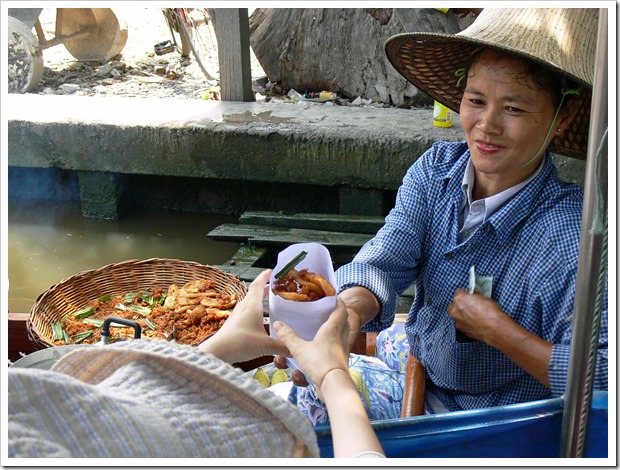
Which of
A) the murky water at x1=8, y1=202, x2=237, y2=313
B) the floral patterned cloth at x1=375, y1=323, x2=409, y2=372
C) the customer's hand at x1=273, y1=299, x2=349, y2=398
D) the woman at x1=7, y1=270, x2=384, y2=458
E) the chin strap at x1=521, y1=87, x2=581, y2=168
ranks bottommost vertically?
the murky water at x1=8, y1=202, x2=237, y2=313

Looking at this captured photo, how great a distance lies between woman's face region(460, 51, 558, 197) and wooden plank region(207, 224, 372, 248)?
243 cm

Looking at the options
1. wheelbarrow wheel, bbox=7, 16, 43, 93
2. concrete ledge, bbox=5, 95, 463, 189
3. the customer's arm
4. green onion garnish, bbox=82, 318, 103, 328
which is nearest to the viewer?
the customer's arm

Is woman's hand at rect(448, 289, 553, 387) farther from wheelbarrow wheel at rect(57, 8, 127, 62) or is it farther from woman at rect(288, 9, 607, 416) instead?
wheelbarrow wheel at rect(57, 8, 127, 62)

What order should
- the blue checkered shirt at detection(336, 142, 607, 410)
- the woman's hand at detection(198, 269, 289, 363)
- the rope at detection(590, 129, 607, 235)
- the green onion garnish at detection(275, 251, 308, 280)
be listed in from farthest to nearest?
1. the blue checkered shirt at detection(336, 142, 607, 410)
2. the green onion garnish at detection(275, 251, 308, 280)
3. the woman's hand at detection(198, 269, 289, 363)
4. the rope at detection(590, 129, 607, 235)

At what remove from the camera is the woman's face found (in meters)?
1.87

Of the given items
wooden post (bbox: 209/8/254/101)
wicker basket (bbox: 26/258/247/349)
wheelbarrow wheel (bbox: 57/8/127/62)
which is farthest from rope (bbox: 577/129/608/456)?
wheelbarrow wheel (bbox: 57/8/127/62)

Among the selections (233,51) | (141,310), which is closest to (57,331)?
(141,310)

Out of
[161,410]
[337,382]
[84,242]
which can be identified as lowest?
[84,242]

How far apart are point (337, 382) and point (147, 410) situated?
42 cm

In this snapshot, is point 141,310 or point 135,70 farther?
point 135,70

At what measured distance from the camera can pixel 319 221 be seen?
4652 mm

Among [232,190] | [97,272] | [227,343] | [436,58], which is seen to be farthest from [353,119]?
[227,343]

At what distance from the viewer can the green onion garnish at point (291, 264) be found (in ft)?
5.66

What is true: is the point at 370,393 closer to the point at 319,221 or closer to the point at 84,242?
the point at 319,221
